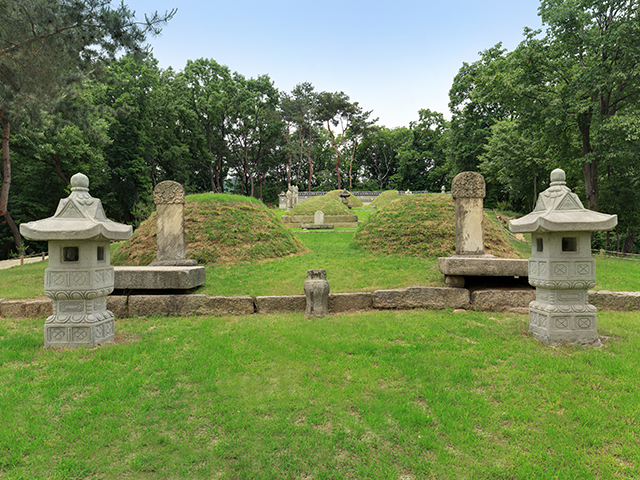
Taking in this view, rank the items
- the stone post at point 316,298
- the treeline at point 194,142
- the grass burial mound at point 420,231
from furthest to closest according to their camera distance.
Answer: the treeline at point 194,142 → the grass burial mound at point 420,231 → the stone post at point 316,298

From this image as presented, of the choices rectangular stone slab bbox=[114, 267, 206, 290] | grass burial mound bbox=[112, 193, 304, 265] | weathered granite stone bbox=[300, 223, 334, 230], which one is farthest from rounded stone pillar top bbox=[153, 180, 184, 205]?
weathered granite stone bbox=[300, 223, 334, 230]

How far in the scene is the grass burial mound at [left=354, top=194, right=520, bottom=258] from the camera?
9484 millimetres

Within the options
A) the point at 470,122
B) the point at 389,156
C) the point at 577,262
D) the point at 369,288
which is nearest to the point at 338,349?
the point at 369,288

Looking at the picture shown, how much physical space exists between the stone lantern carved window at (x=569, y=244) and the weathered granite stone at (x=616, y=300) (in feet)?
7.11

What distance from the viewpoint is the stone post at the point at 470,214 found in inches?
307

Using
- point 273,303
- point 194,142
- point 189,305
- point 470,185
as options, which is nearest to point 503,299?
point 470,185

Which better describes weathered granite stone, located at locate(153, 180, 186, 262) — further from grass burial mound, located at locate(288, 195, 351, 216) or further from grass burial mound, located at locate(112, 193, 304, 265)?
grass burial mound, located at locate(288, 195, 351, 216)

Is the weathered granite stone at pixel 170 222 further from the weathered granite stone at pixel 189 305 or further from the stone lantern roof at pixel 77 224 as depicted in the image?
the stone lantern roof at pixel 77 224

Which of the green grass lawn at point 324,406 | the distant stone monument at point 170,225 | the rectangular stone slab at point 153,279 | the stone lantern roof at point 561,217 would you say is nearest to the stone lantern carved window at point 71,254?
the green grass lawn at point 324,406

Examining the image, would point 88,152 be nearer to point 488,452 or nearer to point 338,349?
point 338,349

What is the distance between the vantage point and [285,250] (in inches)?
402

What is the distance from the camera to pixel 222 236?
9625 millimetres

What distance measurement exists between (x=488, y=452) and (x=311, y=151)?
42483 mm

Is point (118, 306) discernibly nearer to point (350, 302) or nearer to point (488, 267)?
point (350, 302)
